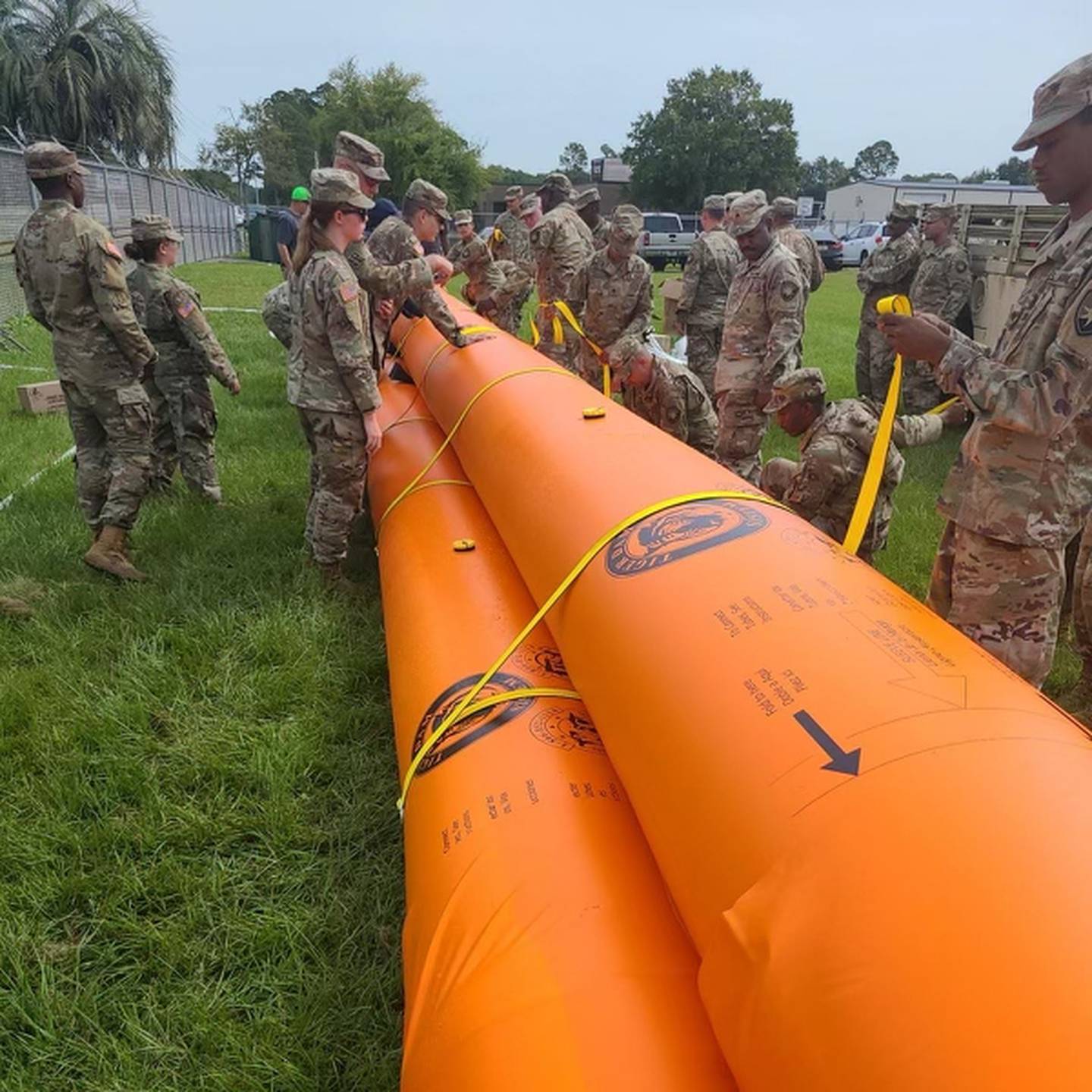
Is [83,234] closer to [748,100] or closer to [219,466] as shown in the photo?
[219,466]

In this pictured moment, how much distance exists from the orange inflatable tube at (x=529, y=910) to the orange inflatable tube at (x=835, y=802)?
0.14 meters

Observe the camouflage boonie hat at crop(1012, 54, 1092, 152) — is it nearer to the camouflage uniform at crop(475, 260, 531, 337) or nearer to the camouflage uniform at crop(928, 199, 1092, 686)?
the camouflage uniform at crop(928, 199, 1092, 686)

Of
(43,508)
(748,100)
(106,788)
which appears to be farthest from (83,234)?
(748,100)

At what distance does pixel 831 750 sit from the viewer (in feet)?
4.17

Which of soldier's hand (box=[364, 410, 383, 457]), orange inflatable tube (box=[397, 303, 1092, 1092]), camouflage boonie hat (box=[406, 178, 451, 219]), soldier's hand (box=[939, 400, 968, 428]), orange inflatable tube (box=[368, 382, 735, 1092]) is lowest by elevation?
orange inflatable tube (box=[368, 382, 735, 1092])

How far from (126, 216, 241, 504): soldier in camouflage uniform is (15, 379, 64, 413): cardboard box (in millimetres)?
2676

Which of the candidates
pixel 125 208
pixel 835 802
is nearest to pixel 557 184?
pixel 835 802

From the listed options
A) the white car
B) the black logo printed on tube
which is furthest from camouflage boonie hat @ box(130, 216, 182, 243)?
the white car

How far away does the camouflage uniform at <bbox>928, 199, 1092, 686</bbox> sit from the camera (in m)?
2.16

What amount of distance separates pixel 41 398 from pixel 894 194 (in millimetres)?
43337

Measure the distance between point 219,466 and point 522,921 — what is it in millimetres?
5336

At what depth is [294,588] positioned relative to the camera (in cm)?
417

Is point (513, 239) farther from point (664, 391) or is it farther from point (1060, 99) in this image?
point (1060, 99)

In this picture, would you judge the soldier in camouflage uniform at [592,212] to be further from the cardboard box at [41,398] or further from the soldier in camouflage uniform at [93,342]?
the soldier in camouflage uniform at [93,342]
